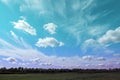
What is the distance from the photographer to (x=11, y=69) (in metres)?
144

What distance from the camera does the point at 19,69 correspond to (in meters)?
145

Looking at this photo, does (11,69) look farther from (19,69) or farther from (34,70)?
(34,70)

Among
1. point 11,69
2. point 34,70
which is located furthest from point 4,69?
point 34,70

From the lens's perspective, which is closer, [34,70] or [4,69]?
[4,69]

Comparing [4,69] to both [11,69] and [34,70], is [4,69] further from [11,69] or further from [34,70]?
[34,70]

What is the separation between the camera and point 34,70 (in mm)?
151875

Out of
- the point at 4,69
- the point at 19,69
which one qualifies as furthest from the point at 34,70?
the point at 4,69

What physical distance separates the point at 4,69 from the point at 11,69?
8.13 m

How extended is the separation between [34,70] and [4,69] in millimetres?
24069

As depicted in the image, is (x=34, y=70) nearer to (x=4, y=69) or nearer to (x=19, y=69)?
(x=19, y=69)

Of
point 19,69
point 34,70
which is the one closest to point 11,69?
point 19,69

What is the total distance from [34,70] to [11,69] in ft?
57.1
